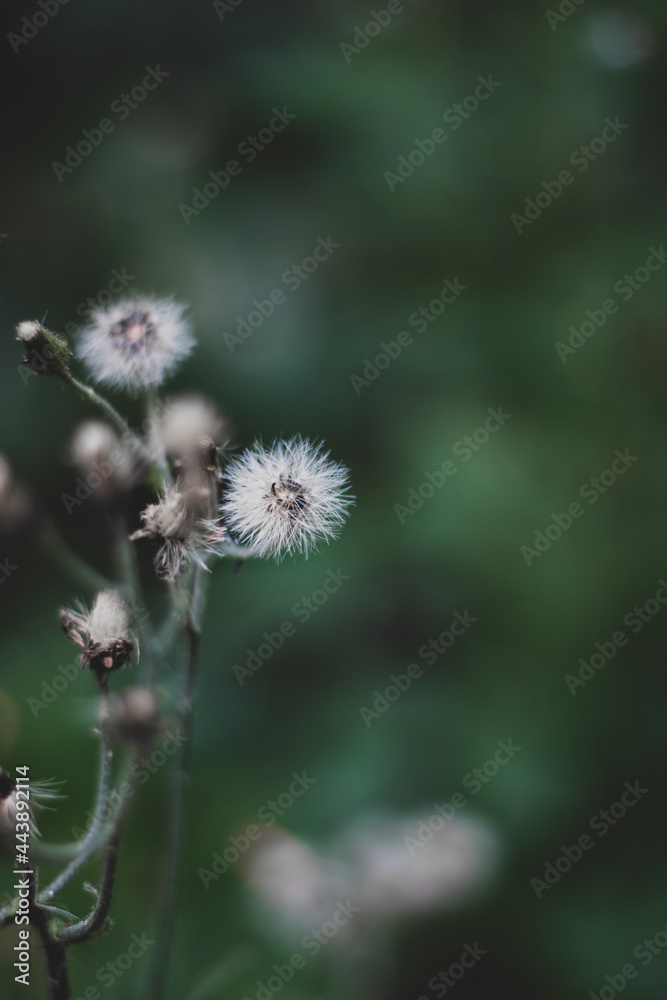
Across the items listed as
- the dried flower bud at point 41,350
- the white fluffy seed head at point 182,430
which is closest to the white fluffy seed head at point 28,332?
the dried flower bud at point 41,350

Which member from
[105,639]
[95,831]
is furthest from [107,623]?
[95,831]

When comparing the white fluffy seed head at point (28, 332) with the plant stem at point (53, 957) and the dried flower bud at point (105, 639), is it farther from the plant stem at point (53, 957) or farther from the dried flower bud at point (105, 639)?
the plant stem at point (53, 957)

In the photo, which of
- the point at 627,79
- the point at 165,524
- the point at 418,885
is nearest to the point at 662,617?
the point at 418,885

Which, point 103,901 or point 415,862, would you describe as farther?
point 415,862

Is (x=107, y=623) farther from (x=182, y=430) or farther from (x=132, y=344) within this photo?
(x=132, y=344)

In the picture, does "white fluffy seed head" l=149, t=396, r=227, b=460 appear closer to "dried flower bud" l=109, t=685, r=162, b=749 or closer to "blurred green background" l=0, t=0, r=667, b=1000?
"dried flower bud" l=109, t=685, r=162, b=749

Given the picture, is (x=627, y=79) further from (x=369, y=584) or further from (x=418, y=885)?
(x=418, y=885)
